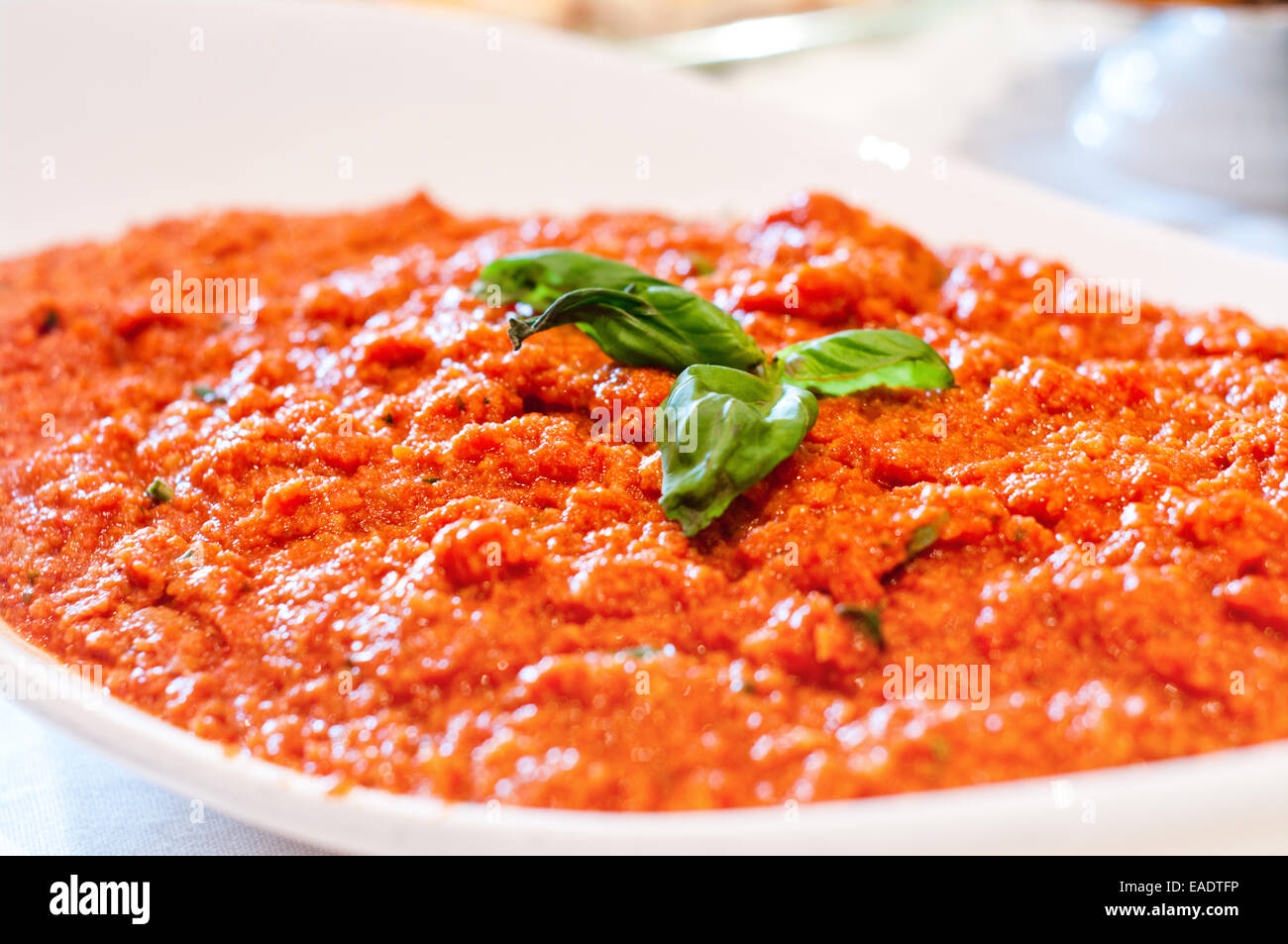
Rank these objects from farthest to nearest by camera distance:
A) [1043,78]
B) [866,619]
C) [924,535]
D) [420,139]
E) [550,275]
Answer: [1043,78], [420,139], [550,275], [924,535], [866,619]

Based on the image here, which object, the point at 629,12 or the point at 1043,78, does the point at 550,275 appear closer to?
the point at 1043,78

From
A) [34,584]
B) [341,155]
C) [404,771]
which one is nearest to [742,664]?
[404,771]

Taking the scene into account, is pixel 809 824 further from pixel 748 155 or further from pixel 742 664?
pixel 748 155

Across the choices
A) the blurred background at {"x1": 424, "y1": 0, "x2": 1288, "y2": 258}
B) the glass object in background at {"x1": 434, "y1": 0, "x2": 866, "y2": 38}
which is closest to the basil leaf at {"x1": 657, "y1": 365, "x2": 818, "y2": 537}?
the blurred background at {"x1": 424, "y1": 0, "x2": 1288, "y2": 258}
